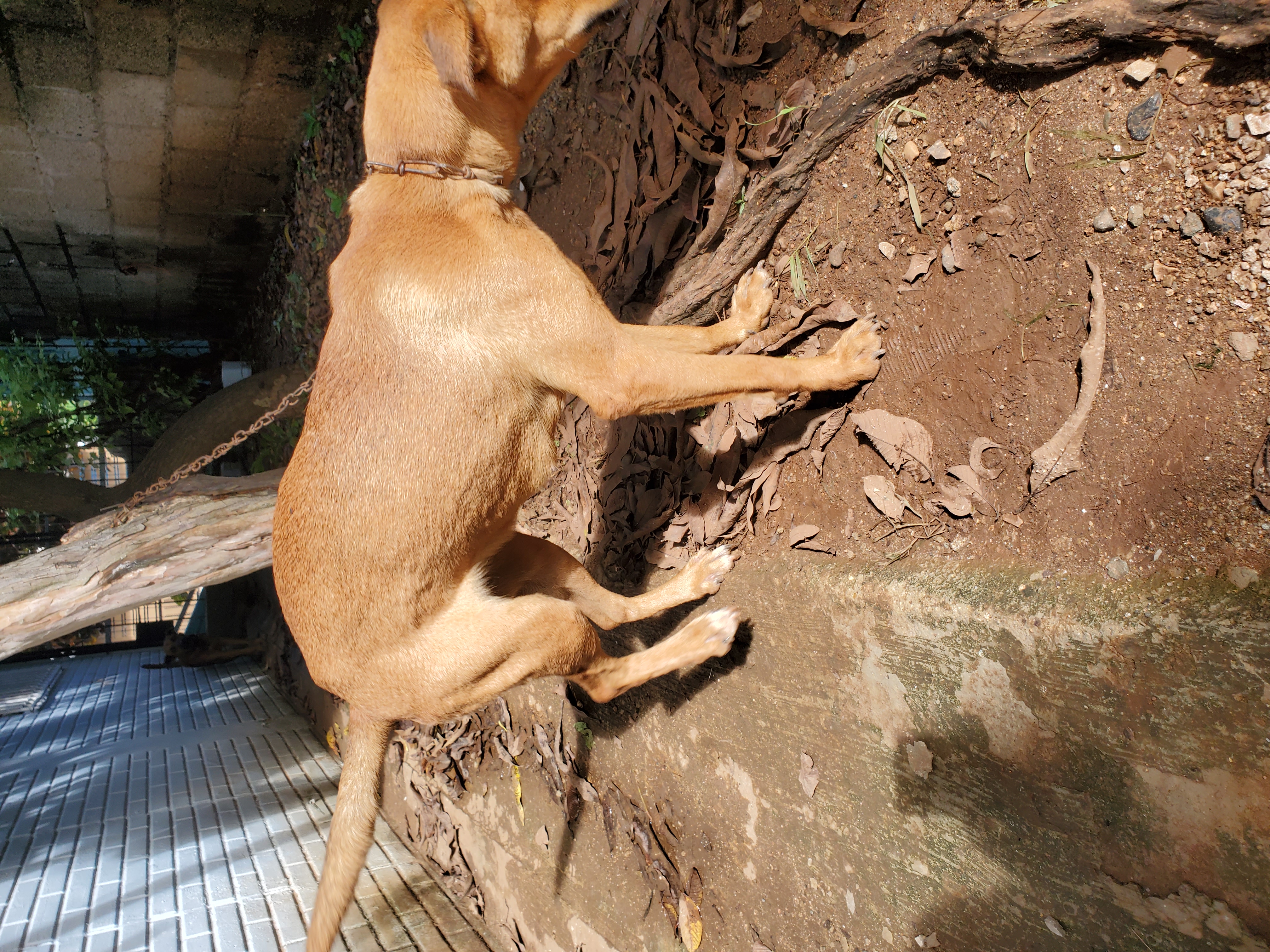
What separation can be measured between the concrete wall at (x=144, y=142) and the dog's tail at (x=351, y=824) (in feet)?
17.1

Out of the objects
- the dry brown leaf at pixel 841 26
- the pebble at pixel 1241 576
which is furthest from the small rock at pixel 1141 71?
the pebble at pixel 1241 576

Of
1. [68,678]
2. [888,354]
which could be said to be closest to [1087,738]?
[888,354]

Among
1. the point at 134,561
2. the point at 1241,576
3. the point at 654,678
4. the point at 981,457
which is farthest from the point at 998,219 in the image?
the point at 134,561

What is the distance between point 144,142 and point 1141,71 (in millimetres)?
7483

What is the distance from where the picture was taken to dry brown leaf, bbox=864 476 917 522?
197 centimetres

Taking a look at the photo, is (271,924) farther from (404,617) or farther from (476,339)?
(476,339)

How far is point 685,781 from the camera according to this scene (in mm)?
2768

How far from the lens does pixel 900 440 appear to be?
1.99 m

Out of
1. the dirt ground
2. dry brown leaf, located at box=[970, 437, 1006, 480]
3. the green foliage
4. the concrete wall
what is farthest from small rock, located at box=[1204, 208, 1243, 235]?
the green foliage

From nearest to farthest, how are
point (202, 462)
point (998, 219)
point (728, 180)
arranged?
1. point (998, 219)
2. point (728, 180)
3. point (202, 462)

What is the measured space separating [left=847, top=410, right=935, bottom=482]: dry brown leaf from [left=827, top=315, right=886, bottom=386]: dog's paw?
0.37 ft

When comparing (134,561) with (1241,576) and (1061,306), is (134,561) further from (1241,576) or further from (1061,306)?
(1241,576)

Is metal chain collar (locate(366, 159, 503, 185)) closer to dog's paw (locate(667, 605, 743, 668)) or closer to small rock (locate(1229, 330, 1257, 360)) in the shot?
dog's paw (locate(667, 605, 743, 668))

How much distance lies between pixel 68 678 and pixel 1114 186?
12361mm
